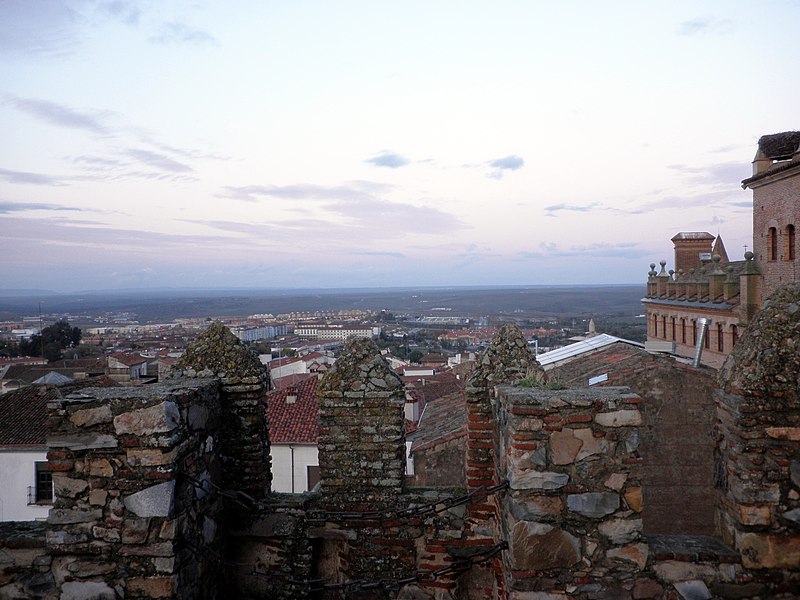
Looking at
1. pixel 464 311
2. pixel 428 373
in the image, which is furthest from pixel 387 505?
pixel 464 311

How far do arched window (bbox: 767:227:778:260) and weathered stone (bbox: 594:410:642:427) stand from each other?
1206 inches

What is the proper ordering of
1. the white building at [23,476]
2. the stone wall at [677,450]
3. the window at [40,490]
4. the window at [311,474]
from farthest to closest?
the window at [40,490], the white building at [23,476], the window at [311,474], the stone wall at [677,450]

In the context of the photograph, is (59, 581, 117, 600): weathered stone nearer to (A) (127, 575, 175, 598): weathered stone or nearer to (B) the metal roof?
(A) (127, 575, 175, 598): weathered stone

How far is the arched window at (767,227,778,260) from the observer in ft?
98.9

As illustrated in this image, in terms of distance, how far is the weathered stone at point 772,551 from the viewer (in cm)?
427

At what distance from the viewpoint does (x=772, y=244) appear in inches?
1204

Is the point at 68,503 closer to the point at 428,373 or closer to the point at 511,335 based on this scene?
the point at 511,335

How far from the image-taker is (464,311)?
137 meters

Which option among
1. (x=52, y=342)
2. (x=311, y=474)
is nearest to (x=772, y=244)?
(x=311, y=474)

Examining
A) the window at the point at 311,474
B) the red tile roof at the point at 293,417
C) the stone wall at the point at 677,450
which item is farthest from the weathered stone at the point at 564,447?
the window at the point at 311,474

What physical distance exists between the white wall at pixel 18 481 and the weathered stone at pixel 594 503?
2220 cm

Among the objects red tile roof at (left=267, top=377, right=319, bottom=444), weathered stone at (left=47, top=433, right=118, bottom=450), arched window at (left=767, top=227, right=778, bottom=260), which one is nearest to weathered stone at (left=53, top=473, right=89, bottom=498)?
weathered stone at (left=47, top=433, right=118, bottom=450)

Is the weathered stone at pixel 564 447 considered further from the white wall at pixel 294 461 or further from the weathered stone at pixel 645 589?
the white wall at pixel 294 461

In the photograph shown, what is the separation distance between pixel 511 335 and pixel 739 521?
2104 millimetres
